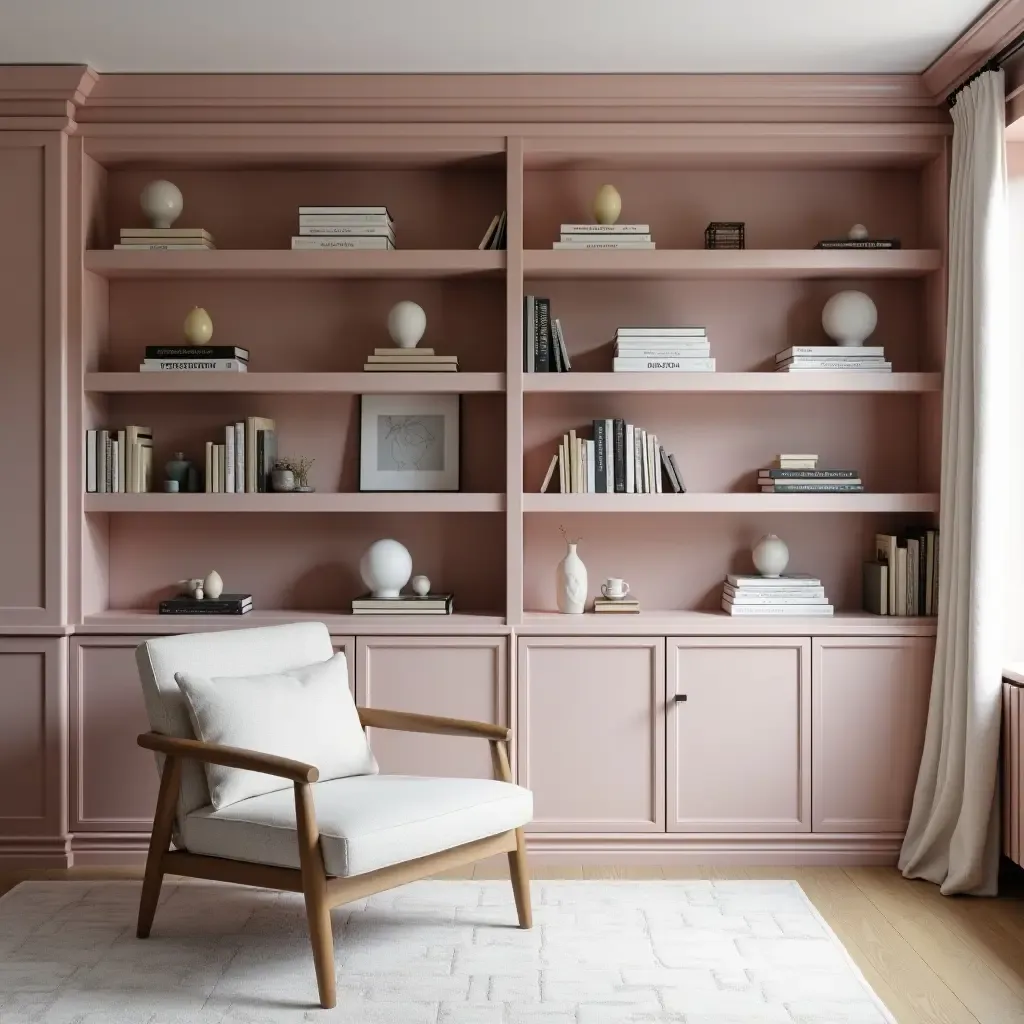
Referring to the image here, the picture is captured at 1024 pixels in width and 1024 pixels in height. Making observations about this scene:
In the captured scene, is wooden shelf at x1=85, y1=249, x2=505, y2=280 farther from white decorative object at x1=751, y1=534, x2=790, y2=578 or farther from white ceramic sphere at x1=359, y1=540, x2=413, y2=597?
white decorative object at x1=751, y1=534, x2=790, y2=578

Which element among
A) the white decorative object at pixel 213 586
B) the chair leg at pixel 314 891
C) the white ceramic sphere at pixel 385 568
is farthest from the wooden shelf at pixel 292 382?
the chair leg at pixel 314 891

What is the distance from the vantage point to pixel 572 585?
4012mm

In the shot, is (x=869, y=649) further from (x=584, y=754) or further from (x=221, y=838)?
(x=221, y=838)

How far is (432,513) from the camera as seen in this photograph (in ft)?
14.0

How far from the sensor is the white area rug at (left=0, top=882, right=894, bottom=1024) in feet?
9.02

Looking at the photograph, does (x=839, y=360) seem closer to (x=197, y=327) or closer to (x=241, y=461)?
(x=241, y=461)

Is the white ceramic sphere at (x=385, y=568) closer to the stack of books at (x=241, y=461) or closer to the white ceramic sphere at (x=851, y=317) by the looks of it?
the stack of books at (x=241, y=461)

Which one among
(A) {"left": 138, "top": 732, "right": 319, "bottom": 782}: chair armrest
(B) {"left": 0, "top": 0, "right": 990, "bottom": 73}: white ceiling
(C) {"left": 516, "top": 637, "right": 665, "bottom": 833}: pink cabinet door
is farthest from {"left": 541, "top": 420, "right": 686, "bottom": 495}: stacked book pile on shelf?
(A) {"left": 138, "top": 732, "right": 319, "bottom": 782}: chair armrest

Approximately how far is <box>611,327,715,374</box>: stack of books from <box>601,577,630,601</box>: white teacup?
2.45ft

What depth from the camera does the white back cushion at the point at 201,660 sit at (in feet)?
10.4

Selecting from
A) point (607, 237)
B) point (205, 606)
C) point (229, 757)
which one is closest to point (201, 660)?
point (229, 757)

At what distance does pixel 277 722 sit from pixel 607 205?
2.07 metres

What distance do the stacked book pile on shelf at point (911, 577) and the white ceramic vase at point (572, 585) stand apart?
1.03 m

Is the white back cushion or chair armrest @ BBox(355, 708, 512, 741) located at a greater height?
the white back cushion
